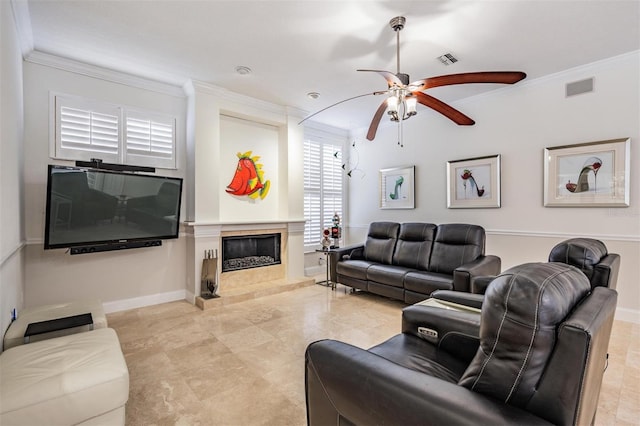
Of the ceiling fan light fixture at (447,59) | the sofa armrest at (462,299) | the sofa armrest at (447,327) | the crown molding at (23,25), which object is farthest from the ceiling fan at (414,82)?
the crown molding at (23,25)

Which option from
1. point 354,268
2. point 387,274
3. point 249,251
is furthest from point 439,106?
point 249,251

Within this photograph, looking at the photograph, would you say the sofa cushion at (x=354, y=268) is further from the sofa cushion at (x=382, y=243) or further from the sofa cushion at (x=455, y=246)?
the sofa cushion at (x=455, y=246)

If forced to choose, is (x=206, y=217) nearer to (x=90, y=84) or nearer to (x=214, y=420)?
Result: (x=90, y=84)

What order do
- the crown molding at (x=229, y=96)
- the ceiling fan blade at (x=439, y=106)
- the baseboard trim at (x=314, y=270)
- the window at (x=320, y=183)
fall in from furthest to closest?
the window at (x=320, y=183) < the baseboard trim at (x=314, y=270) < the crown molding at (x=229, y=96) < the ceiling fan blade at (x=439, y=106)

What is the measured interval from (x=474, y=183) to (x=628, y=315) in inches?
84.9

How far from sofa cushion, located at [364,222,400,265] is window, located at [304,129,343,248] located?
1265 mm

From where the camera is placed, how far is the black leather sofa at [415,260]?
350 cm

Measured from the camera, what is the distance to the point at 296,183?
507cm

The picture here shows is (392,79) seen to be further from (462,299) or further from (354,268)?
(354,268)

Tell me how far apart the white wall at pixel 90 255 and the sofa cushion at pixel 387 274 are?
8.51 feet

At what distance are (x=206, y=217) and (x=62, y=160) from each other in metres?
1.62

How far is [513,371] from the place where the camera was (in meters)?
0.89

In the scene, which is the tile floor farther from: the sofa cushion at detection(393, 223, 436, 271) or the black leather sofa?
the sofa cushion at detection(393, 223, 436, 271)

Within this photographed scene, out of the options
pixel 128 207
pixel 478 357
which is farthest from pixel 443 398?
pixel 128 207
